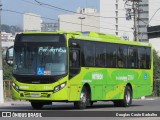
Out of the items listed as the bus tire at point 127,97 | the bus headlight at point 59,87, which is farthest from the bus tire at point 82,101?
the bus tire at point 127,97

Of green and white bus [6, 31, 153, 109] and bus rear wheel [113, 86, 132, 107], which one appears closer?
green and white bus [6, 31, 153, 109]

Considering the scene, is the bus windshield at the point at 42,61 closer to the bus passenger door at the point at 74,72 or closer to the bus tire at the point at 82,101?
the bus passenger door at the point at 74,72

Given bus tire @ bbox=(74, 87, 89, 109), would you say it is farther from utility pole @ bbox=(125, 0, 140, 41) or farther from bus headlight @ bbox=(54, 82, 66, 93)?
utility pole @ bbox=(125, 0, 140, 41)

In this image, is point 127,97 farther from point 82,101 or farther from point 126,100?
point 82,101

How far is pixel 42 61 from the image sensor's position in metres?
24.5

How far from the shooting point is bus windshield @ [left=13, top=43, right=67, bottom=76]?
24.4m

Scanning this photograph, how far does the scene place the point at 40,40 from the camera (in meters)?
24.9

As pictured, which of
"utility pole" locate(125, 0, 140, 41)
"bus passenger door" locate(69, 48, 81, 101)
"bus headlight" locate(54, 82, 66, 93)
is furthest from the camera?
"utility pole" locate(125, 0, 140, 41)

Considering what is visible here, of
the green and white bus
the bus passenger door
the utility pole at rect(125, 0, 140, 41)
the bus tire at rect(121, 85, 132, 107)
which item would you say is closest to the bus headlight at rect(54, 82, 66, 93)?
the green and white bus

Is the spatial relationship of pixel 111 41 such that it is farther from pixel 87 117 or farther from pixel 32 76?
pixel 87 117

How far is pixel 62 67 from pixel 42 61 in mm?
865

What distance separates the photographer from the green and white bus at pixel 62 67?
79.9 ft

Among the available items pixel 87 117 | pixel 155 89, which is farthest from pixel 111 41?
pixel 155 89

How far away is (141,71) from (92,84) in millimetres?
6144
